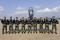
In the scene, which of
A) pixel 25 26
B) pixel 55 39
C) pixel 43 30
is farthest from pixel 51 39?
pixel 25 26

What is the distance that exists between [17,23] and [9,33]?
1695mm

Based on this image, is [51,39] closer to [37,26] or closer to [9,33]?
[37,26]

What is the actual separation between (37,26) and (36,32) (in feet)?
2.63

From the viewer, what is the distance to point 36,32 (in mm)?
26203

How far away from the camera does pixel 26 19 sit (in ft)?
83.3

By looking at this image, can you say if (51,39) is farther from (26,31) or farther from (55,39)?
(26,31)

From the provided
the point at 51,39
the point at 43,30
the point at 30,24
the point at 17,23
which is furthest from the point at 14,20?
the point at 51,39

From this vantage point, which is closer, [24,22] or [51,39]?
[51,39]

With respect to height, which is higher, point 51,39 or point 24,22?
point 24,22

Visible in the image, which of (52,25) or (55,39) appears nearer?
(55,39)

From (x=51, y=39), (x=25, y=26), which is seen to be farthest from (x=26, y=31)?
(x=51, y=39)

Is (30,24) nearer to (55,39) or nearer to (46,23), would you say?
(46,23)

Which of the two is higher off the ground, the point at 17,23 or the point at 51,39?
the point at 17,23

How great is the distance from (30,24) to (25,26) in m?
1.41
